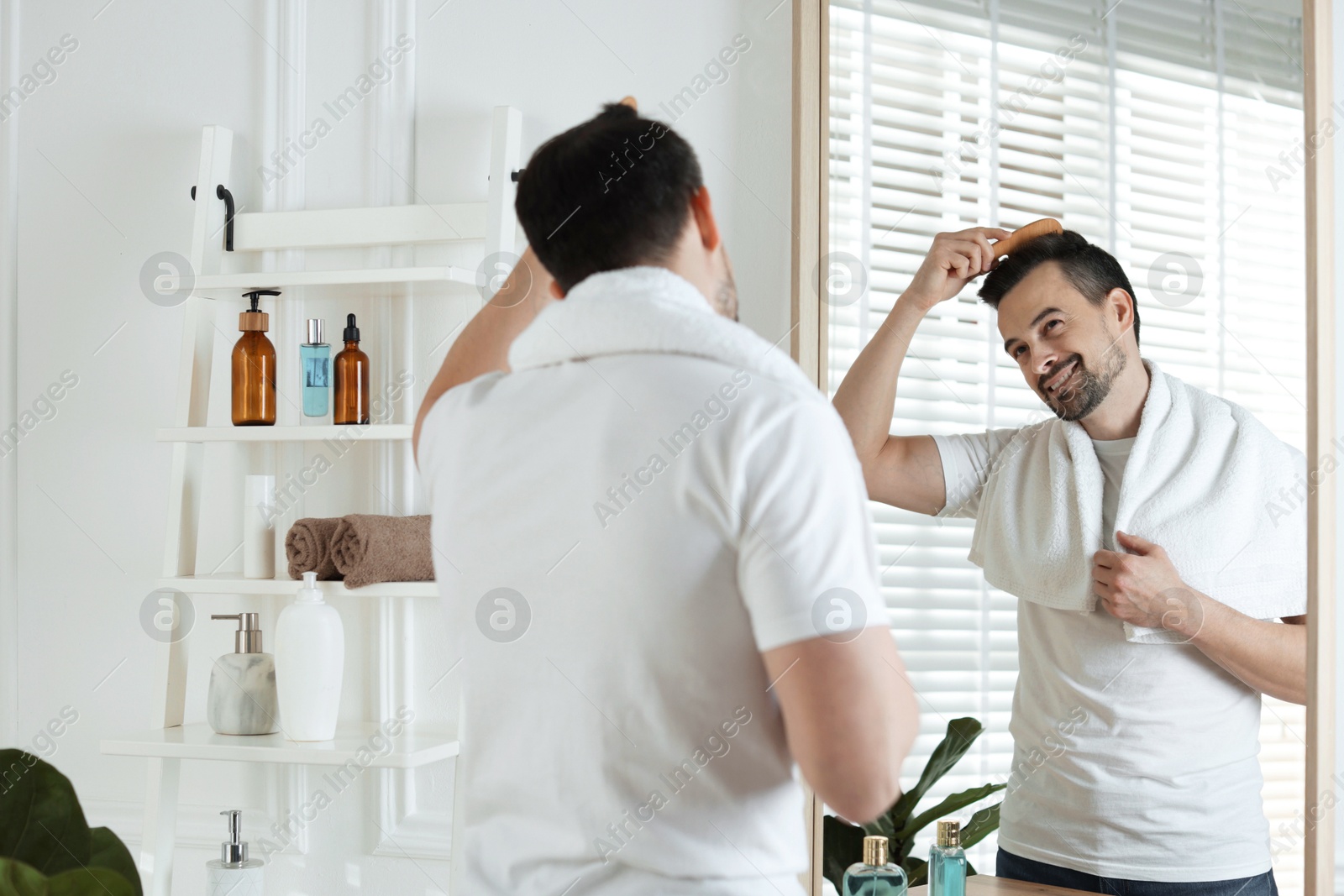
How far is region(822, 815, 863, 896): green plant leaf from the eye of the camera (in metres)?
1.24

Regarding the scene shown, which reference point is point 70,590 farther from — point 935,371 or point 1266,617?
point 1266,617

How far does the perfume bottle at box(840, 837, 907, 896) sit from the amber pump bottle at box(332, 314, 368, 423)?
82 cm

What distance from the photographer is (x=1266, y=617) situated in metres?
0.91

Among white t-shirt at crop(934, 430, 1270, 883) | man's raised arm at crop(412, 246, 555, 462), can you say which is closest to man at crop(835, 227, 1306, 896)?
white t-shirt at crop(934, 430, 1270, 883)

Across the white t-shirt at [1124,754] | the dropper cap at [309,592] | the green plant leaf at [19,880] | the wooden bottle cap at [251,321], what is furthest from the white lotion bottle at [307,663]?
the white t-shirt at [1124,754]

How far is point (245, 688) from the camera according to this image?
143 centimetres

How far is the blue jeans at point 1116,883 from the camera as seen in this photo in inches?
35.7

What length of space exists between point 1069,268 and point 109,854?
3.59ft

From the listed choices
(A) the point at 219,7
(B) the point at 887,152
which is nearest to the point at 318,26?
(A) the point at 219,7

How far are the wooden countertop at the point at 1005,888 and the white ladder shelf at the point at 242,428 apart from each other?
25.8 inches

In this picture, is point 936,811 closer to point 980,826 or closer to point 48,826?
point 980,826

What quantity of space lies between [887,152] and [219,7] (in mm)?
1011

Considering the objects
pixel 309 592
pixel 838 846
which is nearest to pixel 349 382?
pixel 309 592

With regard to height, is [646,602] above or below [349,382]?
below
